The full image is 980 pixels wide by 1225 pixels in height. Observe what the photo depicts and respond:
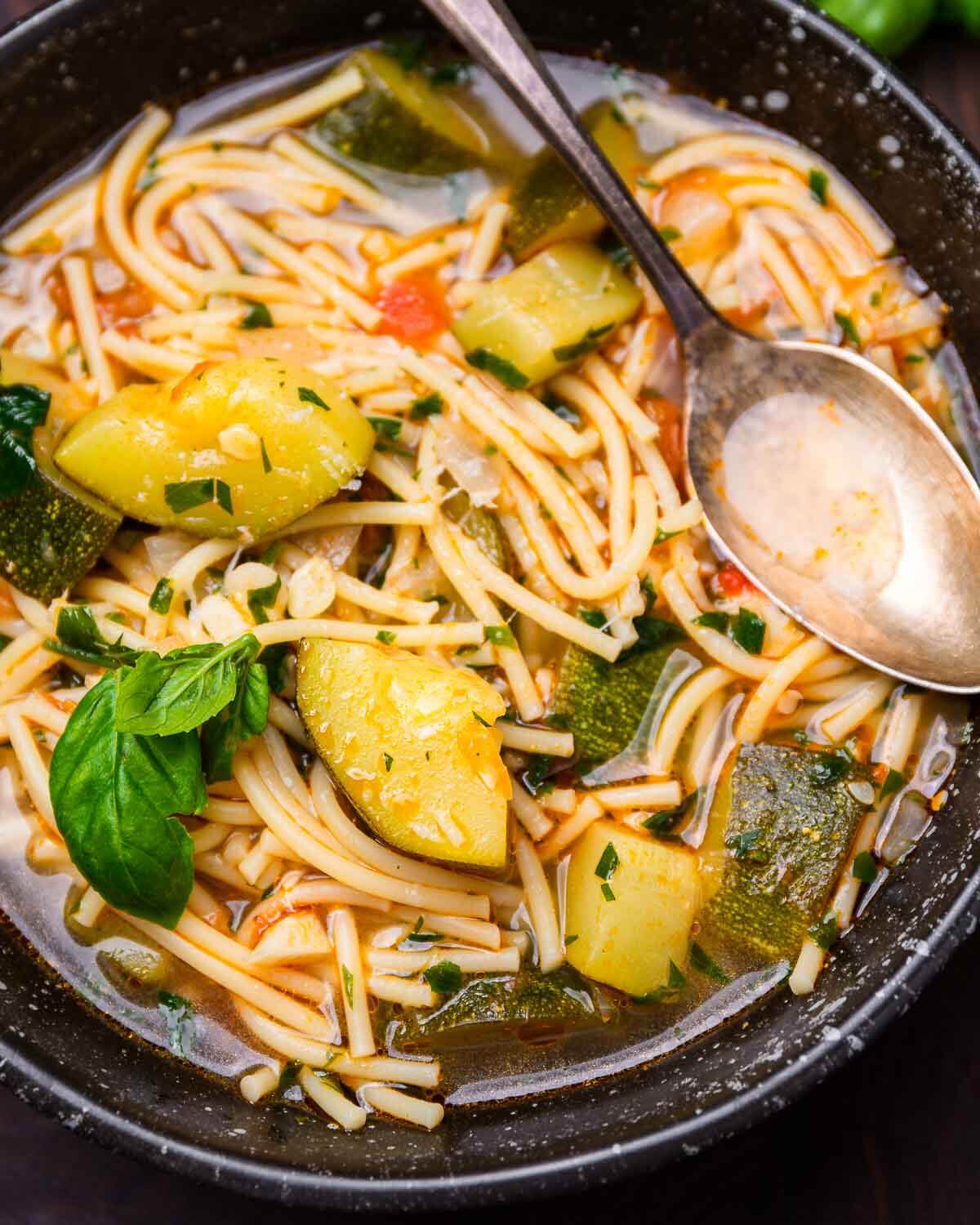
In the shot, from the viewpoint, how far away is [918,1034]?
153 inches

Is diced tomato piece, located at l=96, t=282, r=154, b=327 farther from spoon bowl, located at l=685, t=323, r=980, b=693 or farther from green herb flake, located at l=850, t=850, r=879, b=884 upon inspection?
green herb flake, located at l=850, t=850, r=879, b=884

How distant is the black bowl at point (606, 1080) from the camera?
9.89ft

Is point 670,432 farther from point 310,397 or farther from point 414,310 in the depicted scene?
point 310,397

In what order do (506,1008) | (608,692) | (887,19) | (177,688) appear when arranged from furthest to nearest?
1. (887,19)
2. (608,692)
3. (506,1008)
4. (177,688)

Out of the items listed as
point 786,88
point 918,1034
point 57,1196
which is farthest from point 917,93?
point 57,1196

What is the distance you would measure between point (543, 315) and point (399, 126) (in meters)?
0.87

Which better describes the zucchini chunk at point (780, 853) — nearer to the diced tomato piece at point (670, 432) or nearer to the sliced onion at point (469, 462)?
the diced tomato piece at point (670, 432)

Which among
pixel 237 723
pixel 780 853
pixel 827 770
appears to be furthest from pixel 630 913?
pixel 237 723

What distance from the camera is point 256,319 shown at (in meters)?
3.88

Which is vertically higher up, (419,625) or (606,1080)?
(419,625)

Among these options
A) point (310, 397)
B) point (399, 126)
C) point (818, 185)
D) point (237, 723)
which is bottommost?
point (818, 185)

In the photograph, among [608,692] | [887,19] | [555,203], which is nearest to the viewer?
[608,692]

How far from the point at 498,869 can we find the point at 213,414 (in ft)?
4.72

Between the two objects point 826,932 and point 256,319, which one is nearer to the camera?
point 826,932
